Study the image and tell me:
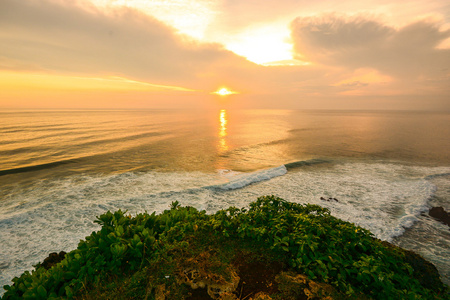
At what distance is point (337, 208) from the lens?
13500 millimetres

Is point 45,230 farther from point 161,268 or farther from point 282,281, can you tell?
point 282,281

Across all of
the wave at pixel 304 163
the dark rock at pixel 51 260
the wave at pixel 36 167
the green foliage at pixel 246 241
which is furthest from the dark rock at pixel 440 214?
the wave at pixel 36 167

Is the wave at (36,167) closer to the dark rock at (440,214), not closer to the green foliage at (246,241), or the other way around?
the green foliage at (246,241)

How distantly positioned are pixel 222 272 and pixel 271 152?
29900mm

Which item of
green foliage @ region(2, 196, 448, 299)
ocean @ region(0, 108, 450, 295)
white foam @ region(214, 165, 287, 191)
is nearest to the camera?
green foliage @ region(2, 196, 448, 299)

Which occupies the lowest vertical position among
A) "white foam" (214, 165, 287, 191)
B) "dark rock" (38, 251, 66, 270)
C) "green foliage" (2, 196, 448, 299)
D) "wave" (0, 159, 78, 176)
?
"wave" (0, 159, 78, 176)

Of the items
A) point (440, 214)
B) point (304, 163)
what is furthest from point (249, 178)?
point (440, 214)

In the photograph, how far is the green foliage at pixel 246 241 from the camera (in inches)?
146

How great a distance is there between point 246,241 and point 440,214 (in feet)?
47.6

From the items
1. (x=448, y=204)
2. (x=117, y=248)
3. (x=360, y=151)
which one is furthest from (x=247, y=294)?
(x=360, y=151)

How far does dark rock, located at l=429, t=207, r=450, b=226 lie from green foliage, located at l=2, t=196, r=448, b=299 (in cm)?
1133

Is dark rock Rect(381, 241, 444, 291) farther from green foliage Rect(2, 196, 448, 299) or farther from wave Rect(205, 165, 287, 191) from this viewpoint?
wave Rect(205, 165, 287, 191)

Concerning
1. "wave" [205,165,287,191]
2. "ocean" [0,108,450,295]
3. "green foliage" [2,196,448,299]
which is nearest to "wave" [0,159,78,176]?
"ocean" [0,108,450,295]

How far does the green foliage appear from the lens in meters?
3.71
